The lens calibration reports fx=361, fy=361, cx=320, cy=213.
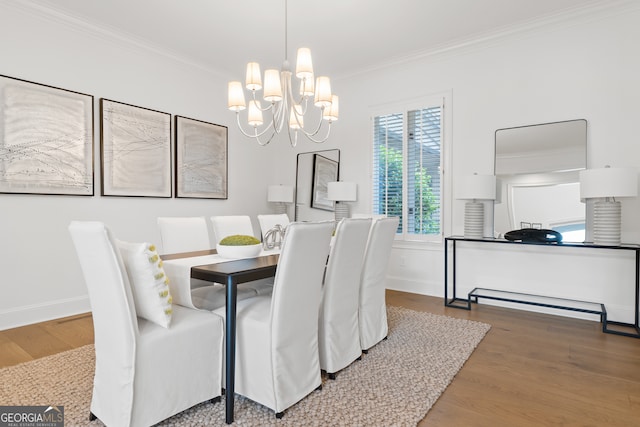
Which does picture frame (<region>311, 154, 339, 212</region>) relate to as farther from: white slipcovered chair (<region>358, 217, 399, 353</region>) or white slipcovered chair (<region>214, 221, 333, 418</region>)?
white slipcovered chair (<region>214, 221, 333, 418</region>)

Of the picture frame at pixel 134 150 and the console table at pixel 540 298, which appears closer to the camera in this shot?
the console table at pixel 540 298

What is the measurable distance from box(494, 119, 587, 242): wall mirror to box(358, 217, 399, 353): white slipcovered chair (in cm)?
176

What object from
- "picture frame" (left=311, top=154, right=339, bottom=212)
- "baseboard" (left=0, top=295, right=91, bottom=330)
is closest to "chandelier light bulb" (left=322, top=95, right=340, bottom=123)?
"picture frame" (left=311, top=154, right=339, bottom=212)

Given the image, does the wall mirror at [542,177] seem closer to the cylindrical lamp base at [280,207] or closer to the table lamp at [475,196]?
the table lamp at [475,196]

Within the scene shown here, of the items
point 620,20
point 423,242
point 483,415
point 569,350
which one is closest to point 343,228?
point 483,415

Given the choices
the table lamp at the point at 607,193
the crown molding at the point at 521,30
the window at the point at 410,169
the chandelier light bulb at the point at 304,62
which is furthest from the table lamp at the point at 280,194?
the table lamp at the point at 607,193

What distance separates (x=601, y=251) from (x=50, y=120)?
16.9 feet

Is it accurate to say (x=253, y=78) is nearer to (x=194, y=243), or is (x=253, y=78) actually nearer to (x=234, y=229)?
(x=234, y=229)

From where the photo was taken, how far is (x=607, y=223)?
3.03 m

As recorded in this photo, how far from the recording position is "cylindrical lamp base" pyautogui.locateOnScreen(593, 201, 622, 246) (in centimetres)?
300

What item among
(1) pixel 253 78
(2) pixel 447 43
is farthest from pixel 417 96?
(1) pixel 253 78

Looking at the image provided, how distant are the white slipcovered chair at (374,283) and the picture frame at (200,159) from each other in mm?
2739

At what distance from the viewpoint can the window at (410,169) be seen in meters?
4.23

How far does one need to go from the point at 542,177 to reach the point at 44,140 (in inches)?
185
